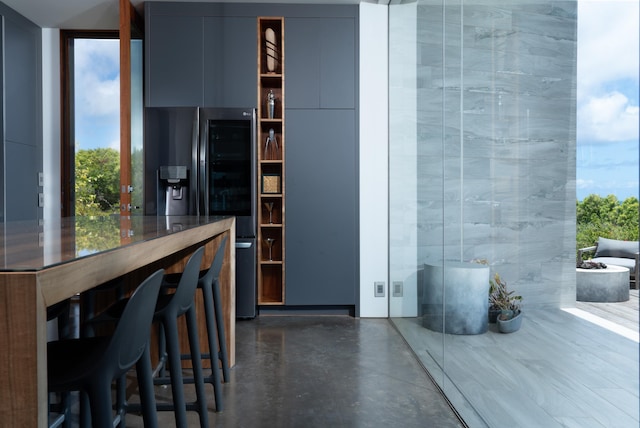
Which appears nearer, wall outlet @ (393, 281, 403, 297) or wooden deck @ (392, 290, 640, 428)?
wooden deck @ (392, 290, 640, 428)

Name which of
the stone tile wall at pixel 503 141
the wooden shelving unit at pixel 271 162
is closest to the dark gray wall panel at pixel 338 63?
the wooden shelving unit at pixel 271 162

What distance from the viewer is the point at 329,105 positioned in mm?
4504

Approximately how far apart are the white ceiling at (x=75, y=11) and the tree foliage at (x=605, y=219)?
3.61 meters

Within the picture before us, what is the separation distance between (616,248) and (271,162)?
3.55m

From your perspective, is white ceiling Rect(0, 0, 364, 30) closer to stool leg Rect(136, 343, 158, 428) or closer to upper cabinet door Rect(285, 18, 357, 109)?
upper cabinet door Rect(285, 18, 357, 109)

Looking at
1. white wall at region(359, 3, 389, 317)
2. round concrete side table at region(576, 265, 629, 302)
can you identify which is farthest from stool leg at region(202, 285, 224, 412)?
white wall at region(359, 3, 389, 317)

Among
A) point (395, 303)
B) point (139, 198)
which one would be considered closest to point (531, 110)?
point (395, 303)

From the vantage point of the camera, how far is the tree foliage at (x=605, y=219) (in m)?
1.18

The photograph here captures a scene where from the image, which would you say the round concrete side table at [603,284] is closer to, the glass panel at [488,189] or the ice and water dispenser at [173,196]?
the glass panel at [488,189]

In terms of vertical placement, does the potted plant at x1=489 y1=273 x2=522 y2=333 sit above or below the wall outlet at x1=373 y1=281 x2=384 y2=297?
above

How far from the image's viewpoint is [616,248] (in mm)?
1209

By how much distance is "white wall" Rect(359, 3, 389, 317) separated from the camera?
4520 mm

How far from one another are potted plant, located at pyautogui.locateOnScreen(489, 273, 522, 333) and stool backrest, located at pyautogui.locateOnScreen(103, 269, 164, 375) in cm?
121

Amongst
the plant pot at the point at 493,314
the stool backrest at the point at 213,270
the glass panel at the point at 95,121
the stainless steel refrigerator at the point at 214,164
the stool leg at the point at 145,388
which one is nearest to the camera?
the stool leg at the point at 145,388
